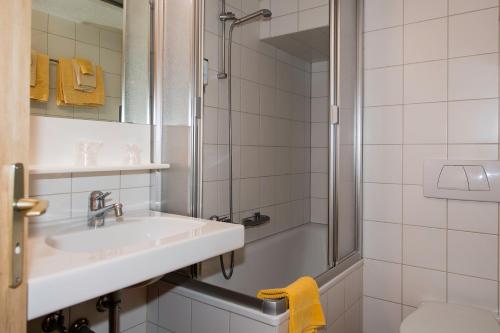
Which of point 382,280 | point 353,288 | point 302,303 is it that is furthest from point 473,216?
point 302,303

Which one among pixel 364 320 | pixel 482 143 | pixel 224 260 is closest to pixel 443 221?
pixel 482 143

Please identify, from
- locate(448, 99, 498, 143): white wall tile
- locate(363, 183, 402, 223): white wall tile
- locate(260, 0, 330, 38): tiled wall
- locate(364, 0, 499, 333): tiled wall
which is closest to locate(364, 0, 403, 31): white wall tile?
locate(364, 0, 499, 333): tiled wall

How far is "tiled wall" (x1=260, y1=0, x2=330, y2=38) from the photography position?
2.10 meters

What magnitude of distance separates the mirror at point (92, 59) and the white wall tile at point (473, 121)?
1.46 meters

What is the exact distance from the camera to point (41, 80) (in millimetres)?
1178

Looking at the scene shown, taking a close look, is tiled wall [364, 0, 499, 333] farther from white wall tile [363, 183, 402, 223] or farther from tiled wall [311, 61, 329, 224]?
tiled wall [311, 61, 329, 224]

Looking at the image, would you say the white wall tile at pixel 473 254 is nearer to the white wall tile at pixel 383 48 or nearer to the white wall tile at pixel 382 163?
the white wall tile at pixel 382 163

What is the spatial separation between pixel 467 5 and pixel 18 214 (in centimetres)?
199

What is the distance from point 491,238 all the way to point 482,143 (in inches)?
17.6

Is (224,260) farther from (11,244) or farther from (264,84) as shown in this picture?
(11,244)

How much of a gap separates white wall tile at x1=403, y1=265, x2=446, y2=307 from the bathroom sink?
1240mm

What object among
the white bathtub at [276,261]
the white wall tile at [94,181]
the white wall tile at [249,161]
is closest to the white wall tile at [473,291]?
the white bathtub at [276,261]

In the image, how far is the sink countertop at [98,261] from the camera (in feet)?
2.16

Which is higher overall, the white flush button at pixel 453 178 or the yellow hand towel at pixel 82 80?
the yellow hand towel at pixel 82 80
